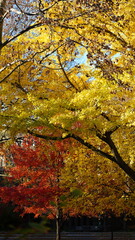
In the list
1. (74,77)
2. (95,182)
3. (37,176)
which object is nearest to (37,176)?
(37,176)

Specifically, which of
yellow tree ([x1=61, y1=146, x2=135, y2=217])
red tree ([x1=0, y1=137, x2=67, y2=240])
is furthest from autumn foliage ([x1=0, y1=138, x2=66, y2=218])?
yellow tree ([x1=61, y1=146, x2=135, y2=217])

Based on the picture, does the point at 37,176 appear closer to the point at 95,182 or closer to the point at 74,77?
the point at 95,182

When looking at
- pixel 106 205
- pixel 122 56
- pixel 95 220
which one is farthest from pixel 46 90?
pixel 95 220

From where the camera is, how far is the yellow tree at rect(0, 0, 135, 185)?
9039mm

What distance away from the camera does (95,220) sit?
29672 millimetres

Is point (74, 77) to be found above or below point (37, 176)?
above

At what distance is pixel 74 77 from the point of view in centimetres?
1127

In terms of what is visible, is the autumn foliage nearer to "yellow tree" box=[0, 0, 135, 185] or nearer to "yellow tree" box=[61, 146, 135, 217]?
"yellow tree" box=[61, 146, 135, 217]

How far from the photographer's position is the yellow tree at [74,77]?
29.7 ft

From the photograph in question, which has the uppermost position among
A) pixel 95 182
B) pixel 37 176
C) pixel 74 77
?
pixel 74 77

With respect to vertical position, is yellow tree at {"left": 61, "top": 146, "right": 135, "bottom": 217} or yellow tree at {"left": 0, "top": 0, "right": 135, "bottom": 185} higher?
yellow tree at {"left": 0, "top": 0, "right": 135, "bottom": 185}

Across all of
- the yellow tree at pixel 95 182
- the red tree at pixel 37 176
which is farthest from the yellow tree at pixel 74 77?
the red tree at pixel 37 176

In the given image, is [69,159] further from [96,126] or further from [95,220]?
[95,220]

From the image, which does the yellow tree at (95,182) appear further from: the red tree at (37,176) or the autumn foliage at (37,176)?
the autumn foliage at (37,176)
